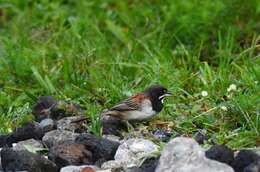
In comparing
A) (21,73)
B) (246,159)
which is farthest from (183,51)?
(246,159)

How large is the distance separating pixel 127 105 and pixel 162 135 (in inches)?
23.7

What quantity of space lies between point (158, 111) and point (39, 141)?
3.32ft

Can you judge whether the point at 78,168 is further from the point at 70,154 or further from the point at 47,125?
the point at 47,125

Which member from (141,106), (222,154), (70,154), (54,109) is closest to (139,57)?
(54,109)

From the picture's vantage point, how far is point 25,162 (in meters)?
6.57

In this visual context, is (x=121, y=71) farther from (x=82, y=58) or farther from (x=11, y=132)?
(x=11, y=132)

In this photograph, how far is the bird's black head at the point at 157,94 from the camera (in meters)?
7.80

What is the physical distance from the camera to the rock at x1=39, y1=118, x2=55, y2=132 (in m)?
7.77

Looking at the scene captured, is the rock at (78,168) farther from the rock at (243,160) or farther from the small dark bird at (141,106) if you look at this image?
the small dark bird at (141,106)

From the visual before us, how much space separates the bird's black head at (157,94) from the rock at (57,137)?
0.72 m

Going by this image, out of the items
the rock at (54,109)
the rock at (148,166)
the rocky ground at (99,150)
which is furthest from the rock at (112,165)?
the rock at (54,109)

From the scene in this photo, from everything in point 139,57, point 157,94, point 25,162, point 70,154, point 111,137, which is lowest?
point 139,57

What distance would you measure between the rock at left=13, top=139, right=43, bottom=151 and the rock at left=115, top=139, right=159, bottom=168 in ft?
2.36

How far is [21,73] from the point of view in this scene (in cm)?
932
